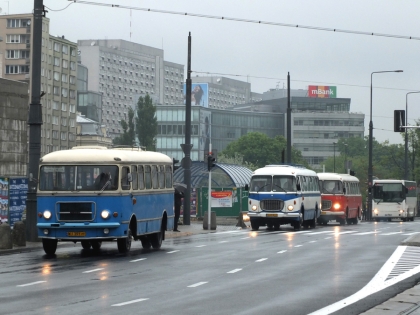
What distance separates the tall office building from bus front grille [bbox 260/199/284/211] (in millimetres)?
114987

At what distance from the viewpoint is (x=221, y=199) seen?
56656 mm

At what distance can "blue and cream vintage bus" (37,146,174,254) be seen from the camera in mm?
24984

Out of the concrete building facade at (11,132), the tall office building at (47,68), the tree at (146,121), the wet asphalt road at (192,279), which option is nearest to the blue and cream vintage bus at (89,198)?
the wet asphalt road at (192,279)

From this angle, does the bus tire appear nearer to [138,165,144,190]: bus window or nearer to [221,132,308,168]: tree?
[138,165,144,190]: bus window

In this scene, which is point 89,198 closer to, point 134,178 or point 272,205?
point 134,178

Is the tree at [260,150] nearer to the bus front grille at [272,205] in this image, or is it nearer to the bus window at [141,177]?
the bus front grille at [272,205]

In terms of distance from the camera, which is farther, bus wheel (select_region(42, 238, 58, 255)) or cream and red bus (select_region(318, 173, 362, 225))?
cream and red bus (select_region(318, 173, 362, 225))

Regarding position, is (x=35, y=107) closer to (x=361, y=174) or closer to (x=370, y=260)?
(x=370, y=260)

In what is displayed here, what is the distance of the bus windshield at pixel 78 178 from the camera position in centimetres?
2533

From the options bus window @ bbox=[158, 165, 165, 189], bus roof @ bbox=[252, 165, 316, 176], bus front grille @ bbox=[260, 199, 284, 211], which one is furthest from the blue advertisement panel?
bus roof @ bbox=[252, 165, 316, 176]

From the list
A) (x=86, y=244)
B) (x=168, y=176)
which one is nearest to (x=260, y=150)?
(x=168, y=176)

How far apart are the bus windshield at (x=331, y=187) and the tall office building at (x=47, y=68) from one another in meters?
104

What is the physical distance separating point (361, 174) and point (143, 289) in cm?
14734

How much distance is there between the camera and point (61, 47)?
165500 mm
